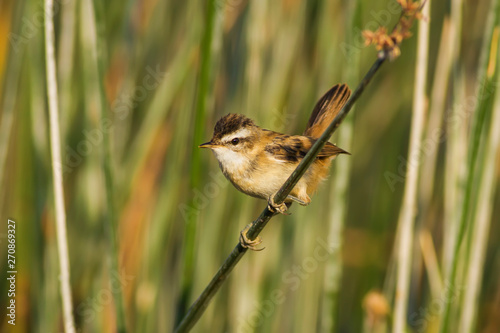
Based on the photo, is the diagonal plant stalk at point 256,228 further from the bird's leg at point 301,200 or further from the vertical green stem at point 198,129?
the bird's leg at point 301,200

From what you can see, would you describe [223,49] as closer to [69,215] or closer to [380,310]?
[69,215]

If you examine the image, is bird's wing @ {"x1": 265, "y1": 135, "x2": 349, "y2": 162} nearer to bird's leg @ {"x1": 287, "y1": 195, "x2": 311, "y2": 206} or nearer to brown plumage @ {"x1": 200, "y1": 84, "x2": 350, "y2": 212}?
brown plumage @ {"x1": 200, "y1": 84, "x2": 350, "y2": 212}

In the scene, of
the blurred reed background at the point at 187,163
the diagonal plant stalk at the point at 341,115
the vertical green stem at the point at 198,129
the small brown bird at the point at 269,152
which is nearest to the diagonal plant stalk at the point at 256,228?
the diagonal plant stalk at the point at 341,115

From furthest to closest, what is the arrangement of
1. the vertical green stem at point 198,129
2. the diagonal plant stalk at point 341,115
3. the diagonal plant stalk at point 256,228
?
the vertical green stem at point 198,129 < the diagonal plant stalk at point 256,228 < the diagonal plant stalk at point 341,115

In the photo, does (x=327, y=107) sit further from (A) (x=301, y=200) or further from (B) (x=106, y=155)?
(B) (x=106, y=155)

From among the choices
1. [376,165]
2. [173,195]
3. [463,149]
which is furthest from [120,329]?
[376,165]

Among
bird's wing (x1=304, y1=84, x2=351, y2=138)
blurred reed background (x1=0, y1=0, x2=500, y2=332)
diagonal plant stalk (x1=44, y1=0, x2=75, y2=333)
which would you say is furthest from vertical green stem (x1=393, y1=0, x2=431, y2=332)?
diagonal plant stalk (x1=44, y1=0, x2=75, y2=333)
